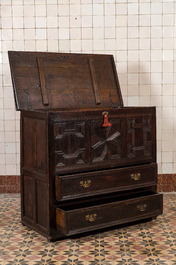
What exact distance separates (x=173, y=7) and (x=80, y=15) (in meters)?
1.15

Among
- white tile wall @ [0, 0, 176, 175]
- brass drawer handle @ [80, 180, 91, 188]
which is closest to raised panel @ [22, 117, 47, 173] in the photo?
brass drawer handle @ [80, 180, 91, 188]

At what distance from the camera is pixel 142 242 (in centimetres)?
364

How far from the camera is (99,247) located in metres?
3.53

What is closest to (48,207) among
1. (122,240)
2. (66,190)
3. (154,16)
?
(66,190)

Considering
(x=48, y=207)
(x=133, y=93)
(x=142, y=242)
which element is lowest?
(x=142, y=242)

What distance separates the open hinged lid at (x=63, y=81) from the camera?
4051mm

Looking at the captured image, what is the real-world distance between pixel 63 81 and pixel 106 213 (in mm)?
1436

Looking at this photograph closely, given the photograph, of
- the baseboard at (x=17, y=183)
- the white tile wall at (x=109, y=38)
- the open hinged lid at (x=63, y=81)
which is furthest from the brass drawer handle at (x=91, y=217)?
the white tile wall at (x=109, y=38)

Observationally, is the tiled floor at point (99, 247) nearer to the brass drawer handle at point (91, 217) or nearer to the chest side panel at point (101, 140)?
the brass drawer handle at point (91, 217)

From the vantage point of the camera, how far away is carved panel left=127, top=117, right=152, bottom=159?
4047 millimetres

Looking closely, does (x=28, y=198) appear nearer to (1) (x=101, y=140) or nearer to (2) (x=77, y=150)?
(2) (x=77, y=150)

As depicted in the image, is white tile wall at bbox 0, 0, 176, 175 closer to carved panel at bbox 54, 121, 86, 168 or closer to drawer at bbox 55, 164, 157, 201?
drawer at bbox 55, 164, 157, 201

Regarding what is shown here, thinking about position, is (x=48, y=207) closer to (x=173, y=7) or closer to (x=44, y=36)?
(x=44, y=36)

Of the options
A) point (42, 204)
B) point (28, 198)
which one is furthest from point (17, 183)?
point (42, 204)
